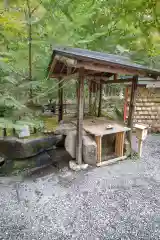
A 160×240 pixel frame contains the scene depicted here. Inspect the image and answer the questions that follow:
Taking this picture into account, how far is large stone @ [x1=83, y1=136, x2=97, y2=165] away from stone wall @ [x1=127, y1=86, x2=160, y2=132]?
375 cm

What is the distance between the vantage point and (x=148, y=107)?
22.8 feet

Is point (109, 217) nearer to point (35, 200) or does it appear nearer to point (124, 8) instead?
point (35, 200)

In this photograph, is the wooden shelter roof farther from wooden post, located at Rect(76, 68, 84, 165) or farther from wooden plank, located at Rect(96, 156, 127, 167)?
wooden plank, located at Rect(96, 156, 127, 167)

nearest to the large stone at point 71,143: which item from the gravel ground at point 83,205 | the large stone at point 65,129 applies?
the large stone at point 65,129

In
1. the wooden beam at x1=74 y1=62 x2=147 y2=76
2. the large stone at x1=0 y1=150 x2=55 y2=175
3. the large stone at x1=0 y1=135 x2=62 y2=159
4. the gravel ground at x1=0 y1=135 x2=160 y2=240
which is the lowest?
the gravel ground at x1=0 y1=135 x2=160 y2=240

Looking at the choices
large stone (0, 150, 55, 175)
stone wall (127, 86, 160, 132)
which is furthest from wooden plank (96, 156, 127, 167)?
stone wall (127, 86, 160, 132)

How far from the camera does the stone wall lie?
22.3 ft

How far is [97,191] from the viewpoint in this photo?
3094 mm

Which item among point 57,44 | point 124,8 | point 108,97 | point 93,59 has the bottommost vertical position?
point 108,97

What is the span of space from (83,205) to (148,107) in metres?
5.36

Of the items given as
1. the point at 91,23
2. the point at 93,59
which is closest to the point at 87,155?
the point at 93,59

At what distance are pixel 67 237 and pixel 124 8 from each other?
261 cm

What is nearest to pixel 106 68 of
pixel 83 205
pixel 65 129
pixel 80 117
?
pixel 80 117

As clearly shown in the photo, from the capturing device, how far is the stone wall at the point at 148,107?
6809 mm
